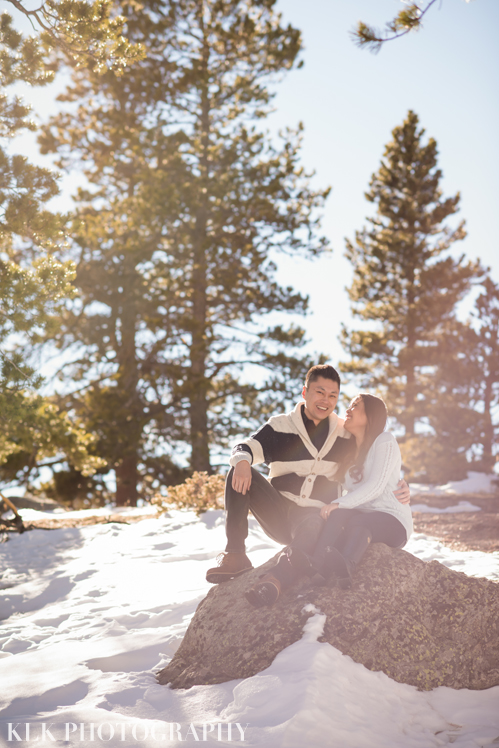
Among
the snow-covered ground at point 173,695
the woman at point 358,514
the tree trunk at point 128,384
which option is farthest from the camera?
the tree trunk at point 128,384

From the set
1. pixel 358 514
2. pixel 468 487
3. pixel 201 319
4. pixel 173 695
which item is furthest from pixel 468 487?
pixel 173 695

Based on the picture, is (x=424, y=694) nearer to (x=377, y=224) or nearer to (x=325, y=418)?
(x=325, y=418)

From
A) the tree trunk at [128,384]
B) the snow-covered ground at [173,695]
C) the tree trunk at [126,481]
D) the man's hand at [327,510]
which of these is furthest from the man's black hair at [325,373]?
the tree trunk at [126,481]

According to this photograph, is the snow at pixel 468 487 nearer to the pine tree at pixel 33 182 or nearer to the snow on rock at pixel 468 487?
the snow on rock at pixel 468 487

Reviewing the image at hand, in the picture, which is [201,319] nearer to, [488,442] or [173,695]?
[488,442]

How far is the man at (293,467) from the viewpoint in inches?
133

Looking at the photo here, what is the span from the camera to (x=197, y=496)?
7.88 m

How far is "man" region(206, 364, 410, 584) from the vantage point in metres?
3.37

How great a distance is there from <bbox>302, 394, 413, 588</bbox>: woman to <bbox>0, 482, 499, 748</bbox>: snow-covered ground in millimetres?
317

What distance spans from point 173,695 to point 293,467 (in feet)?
4.87

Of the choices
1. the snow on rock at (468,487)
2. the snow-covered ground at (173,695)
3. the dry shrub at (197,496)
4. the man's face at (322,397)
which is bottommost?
the snow on rock at (468,487)

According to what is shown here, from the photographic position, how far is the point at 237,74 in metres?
14.2

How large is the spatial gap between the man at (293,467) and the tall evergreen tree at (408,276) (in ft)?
46.9

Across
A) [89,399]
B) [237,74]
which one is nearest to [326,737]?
[89,399]
